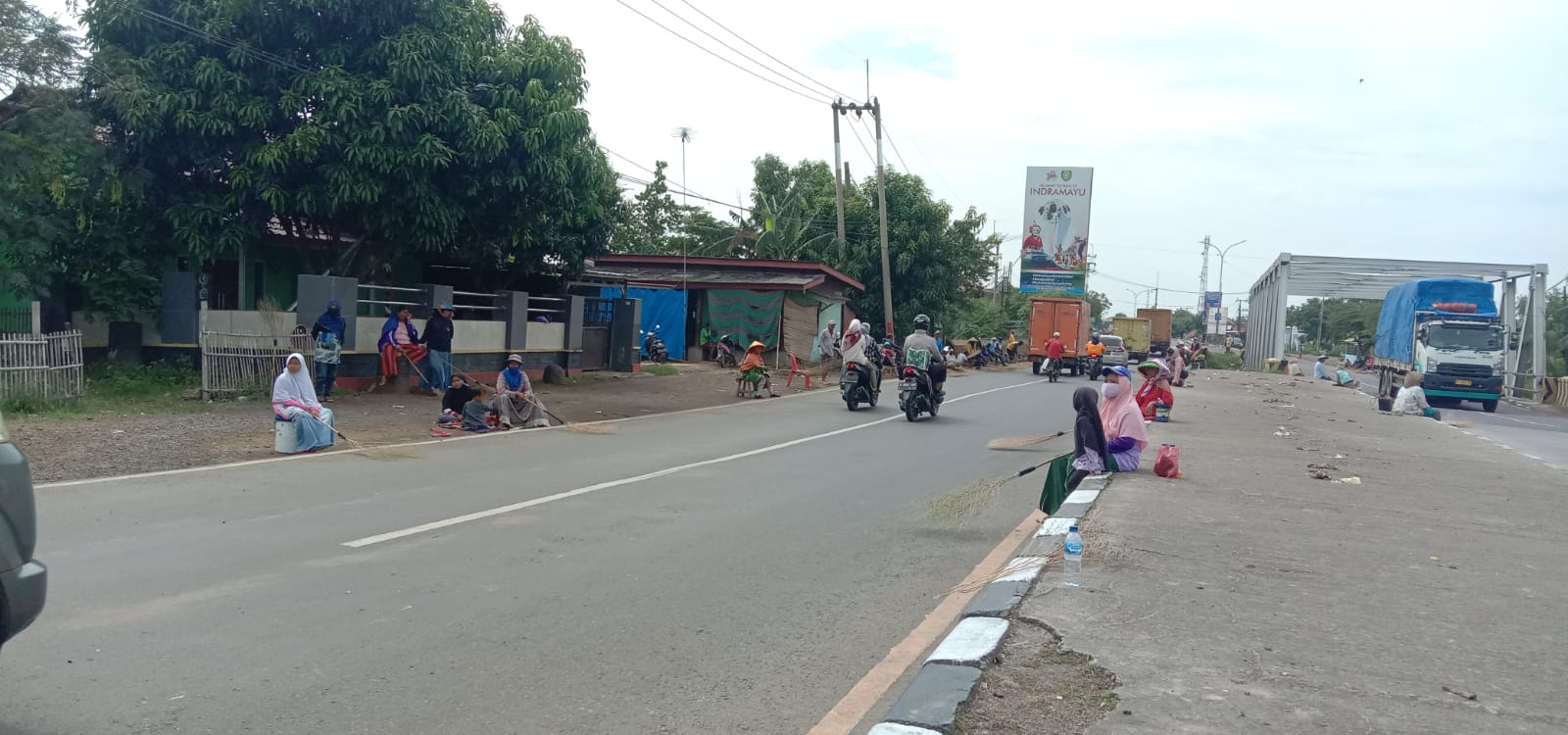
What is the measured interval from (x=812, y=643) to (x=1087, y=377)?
3475 cm

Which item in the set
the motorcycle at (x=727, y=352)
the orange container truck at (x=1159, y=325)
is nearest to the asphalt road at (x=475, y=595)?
the motorcycle at (x=727, y=352)

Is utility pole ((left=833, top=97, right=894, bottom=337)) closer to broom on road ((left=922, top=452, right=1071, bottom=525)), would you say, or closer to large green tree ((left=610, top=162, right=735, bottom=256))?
large green tree ((left=610, top=162, right=735, bottom=256))

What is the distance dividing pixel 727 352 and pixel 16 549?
2777 centimetres

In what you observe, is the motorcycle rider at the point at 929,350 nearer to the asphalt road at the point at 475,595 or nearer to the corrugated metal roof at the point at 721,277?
the asphalt road at the point at 475,595

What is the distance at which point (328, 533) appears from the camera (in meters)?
7.42

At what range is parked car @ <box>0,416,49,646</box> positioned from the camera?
3732 millimetres

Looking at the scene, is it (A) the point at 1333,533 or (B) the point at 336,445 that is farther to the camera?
(B) the point at 336,445

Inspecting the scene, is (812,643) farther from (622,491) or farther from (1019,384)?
(1019,384)

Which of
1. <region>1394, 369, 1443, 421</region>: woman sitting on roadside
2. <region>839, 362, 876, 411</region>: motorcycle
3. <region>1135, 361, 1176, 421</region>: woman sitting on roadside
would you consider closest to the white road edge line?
<region>839, 362, 876, 411</region>: motorcycle

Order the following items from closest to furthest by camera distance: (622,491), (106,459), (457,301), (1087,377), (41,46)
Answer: (622,491) → (106,459) → (41,46) → (457,301) → (1087,377)

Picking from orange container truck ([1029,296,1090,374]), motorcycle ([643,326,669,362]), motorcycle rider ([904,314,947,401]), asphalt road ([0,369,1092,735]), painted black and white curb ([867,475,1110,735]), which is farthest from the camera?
orange container truck ([1029,296,1090,374])

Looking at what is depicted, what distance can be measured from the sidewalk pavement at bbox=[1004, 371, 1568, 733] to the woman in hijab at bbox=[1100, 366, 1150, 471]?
227 millimetres

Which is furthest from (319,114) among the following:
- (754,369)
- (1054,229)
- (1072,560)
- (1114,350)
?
(1054,229)

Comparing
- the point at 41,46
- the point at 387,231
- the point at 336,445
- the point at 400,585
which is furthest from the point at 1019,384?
the point at 400,585
